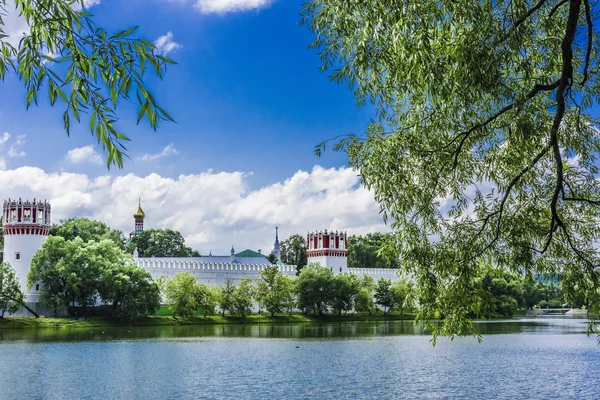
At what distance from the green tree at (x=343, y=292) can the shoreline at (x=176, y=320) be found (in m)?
0.97

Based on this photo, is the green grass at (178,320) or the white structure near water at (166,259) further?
the white structure near water at (166,259)

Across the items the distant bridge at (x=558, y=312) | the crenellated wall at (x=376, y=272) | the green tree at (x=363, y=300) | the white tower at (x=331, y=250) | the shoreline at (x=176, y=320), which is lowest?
the distant bridge at (x=558, y=312)

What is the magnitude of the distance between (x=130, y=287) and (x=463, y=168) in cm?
3879

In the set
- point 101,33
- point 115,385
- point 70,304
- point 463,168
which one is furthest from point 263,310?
point 101,33

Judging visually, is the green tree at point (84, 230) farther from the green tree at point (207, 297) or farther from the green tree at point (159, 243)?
the green tree at point (207, 297)

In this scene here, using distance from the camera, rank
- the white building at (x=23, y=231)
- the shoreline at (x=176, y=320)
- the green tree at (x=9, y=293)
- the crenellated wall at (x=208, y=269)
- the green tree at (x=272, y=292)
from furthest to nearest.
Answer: the crenellated wall at (x=208, y=269) → the green tree at (x=272, y=292) → the white building at (x=23, y=231) → the green tree at (x=9, y=293) → the shoreline at (x=176, y=320)

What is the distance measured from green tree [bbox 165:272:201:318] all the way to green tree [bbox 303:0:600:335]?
4139 centimetres

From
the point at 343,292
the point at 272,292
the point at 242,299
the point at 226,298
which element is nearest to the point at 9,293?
the point at 226,298

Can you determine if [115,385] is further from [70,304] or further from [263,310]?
[263,310]

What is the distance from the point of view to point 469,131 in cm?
747

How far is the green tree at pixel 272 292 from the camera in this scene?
53844mm

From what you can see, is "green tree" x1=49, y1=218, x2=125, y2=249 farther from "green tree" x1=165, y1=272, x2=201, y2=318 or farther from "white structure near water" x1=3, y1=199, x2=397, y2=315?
"green tree" x1=165, y1=272, x2=201, y2=318

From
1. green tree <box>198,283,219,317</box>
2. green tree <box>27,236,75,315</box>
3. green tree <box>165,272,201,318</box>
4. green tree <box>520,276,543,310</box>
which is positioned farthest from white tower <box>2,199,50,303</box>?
green tree <box>520,276,543,310</box>

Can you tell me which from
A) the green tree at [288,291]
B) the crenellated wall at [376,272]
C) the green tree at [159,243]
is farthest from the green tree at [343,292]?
the green tree at [159,243]
